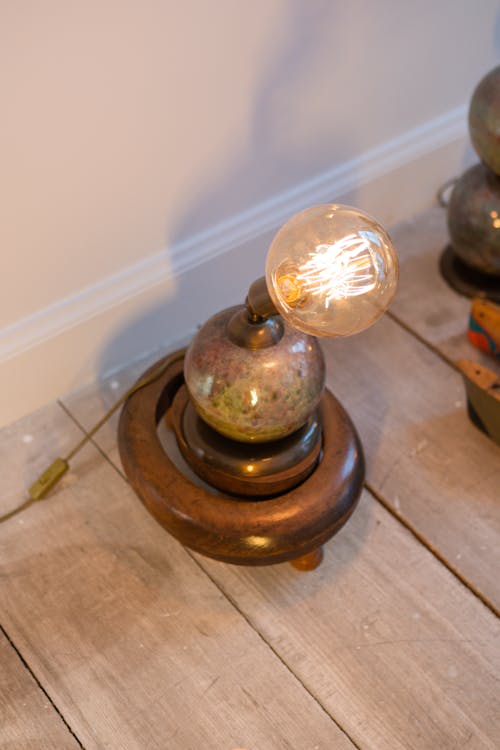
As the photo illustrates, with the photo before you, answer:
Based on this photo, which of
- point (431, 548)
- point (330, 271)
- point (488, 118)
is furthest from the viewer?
point (488, 118)

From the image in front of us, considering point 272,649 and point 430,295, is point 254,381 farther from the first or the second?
point 430,295

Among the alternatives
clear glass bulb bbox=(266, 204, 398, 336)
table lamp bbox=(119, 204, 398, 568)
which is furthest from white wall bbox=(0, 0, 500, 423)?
clear glass bulb bbox=(266, 204, 398, 336)

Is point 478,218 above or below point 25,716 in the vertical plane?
above

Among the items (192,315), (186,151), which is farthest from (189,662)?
(186,151)

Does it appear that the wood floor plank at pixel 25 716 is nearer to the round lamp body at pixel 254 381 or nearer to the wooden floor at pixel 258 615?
the wooden floor at pixel 258 615

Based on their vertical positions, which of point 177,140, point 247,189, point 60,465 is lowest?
point 60,465

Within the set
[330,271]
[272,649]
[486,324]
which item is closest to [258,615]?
[272,649]

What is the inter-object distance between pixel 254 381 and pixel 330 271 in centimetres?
16

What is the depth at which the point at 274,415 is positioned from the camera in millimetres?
1004

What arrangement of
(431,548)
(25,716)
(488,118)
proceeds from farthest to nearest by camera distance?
(488,118), (431,548), (25,716)

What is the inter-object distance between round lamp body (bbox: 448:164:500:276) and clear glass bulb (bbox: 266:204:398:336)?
526 millimetres

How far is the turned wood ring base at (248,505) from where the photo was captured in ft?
3.39

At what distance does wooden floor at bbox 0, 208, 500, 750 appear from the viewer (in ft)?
3.42

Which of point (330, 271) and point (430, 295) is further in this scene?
point (430, 295)
